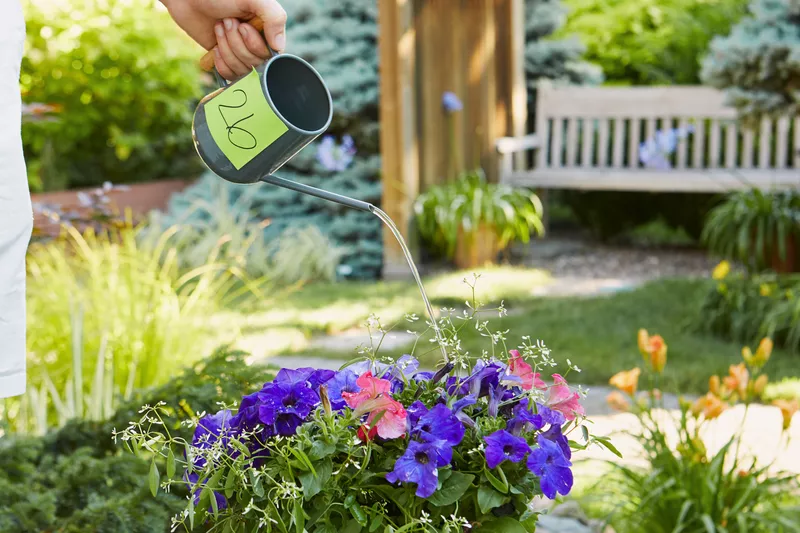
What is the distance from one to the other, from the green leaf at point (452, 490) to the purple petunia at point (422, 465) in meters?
0.03

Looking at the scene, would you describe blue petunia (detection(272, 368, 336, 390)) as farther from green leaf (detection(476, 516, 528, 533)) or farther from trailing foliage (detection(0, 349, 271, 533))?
trailing foliage (detection(0, 349, 271, 533))

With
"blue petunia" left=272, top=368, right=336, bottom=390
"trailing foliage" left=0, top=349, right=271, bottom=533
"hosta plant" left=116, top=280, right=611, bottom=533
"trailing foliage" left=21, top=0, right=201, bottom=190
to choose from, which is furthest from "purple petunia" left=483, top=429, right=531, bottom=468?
"trailing foliage" left=21, top=0, right=201, bottom=190

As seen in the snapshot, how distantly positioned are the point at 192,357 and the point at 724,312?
2.40 meters

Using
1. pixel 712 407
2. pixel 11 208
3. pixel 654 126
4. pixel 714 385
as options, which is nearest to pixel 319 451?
pixel 11 208

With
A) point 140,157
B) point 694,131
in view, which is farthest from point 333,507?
point 140,157

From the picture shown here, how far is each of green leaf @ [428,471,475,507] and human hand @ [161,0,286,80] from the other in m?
0.60

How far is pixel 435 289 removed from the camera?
16.9 feet

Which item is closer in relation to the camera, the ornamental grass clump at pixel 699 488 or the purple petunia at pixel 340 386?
the purple petunia at pixel 340 386

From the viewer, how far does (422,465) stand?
895mm

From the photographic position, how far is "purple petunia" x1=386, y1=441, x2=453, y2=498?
2.89ft

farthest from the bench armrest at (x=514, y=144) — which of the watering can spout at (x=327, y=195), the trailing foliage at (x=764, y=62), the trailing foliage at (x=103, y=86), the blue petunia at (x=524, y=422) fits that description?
the blue petunia at (x=524, y=422)

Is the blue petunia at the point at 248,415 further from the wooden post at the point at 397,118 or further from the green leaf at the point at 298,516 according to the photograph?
the wooden post at the point at 397,118

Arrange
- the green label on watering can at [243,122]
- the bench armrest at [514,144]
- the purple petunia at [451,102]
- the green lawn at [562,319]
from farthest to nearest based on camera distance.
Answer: the bench armrest at [514,144] < the purple petunia at [451,102] < the green lawn at [562,319] < the green label on watering can at [243,122]

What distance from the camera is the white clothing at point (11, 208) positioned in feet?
2.82
